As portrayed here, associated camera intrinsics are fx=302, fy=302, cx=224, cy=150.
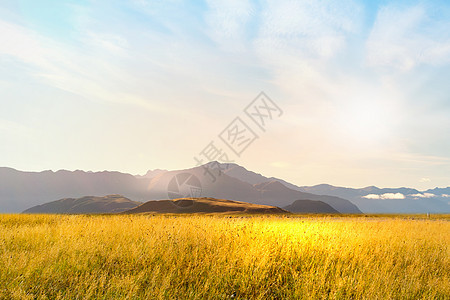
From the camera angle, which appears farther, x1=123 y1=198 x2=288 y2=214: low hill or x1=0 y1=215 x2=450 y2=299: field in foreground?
x1=123 y1=198 x2=288 y2=214: low hill

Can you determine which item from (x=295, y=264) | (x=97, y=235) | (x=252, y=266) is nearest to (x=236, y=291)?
(x=252, y=266)

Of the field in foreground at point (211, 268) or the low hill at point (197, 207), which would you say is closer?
the field in foreground at point (211, 268)

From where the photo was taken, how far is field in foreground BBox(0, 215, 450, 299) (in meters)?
6.67

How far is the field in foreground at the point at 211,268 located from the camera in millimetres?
6668

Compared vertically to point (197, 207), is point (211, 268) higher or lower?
higher

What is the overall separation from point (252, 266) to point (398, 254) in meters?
6.55

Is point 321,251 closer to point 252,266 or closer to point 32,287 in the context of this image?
point 252,266

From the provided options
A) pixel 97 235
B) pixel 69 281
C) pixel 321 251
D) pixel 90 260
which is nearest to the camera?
pixel 69 281

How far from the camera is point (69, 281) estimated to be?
23.5ft

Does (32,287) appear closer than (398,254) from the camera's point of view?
Yes

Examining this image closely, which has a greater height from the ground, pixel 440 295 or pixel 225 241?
pixel 225 241

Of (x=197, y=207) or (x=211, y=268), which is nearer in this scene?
(x=211, y=268)

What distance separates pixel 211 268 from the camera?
25.2 ft

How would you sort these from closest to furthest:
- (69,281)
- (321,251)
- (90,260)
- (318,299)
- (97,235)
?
(318,299) < (69,281) < (90,260) < (321,251) < (97,235)
